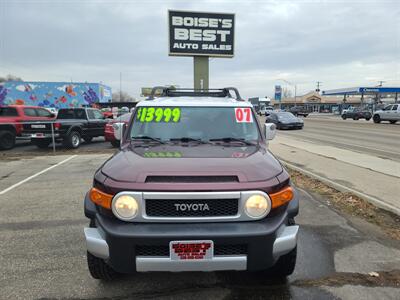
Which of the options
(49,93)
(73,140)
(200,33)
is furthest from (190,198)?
(49,93)

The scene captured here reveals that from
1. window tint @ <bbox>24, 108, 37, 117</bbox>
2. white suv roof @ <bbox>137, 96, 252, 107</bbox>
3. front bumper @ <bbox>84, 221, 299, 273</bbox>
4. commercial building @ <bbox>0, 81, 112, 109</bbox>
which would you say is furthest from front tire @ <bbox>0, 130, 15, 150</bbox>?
commercial building @ <bbox>0, 81, 112, 109</bbox>

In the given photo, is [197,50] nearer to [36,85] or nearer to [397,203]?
[397,203]

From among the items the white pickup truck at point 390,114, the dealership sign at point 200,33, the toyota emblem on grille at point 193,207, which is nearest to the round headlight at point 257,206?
the toyota emblem on grille at point 193,207

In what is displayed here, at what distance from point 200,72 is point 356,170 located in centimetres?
1588

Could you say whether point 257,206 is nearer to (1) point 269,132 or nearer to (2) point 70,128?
(1) point 269,132

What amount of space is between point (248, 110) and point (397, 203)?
3.73 m

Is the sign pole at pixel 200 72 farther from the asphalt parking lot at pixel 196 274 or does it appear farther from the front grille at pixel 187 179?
the front grille at pixel 187 179

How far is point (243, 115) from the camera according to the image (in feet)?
14.9

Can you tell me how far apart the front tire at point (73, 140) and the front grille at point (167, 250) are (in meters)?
13.3

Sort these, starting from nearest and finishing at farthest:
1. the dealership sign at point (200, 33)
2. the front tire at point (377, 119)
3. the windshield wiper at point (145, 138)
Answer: the windshield wiper at point (145, 138) < the dealership sign at point (200, 33) < the front tire at point (377, 119)

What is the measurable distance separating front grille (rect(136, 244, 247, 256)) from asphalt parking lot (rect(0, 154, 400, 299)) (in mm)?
668

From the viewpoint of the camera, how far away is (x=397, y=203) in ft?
21.3

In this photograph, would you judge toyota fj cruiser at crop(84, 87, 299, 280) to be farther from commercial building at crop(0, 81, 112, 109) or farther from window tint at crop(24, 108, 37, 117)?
commercial building at crop(0, 81, 112, 109)

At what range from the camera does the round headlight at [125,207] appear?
9.57 ft
